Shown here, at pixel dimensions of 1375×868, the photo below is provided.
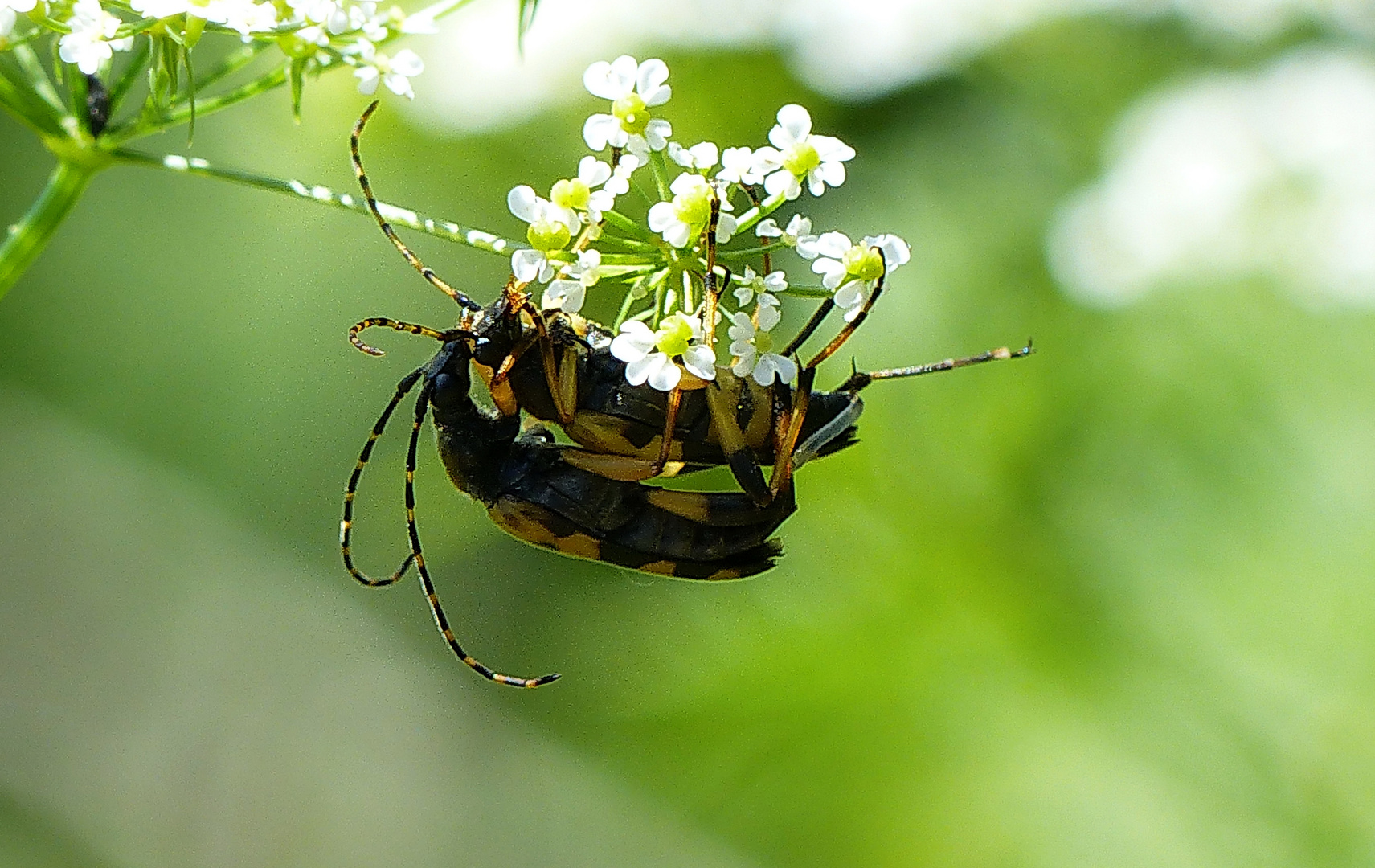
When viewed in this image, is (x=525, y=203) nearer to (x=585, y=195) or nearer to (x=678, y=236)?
(x=585, y=195)

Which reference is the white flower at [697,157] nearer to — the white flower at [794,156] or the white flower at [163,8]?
the white flower at [794,156]

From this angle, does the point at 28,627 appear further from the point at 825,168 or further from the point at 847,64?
the point at 825,168

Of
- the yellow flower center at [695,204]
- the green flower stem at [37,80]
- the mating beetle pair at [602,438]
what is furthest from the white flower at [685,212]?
the green flower stem at [37,80]

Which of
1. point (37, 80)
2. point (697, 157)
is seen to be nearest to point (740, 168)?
point (697, 157)

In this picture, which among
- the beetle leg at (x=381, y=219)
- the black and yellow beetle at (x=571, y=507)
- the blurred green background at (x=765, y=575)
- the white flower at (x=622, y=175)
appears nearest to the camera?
the white flower at (x=622, y=175)

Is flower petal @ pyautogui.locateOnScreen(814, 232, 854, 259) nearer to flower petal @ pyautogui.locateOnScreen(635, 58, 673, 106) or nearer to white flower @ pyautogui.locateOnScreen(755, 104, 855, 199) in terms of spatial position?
white flower @ pyautogui.locateOnScreen(755, 104, 855, 199)

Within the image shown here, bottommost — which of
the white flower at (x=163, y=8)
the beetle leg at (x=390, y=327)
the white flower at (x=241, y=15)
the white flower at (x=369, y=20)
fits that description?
the beetle leg at (x=390, y=327)

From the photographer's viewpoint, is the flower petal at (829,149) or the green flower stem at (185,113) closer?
the flower petal at (829,149)

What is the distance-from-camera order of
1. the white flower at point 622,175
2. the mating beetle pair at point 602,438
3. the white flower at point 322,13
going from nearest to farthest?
1. the white flower at point 622,175
2. the white flower at point 322,13
3. the mating beetle pair at point 602,438
